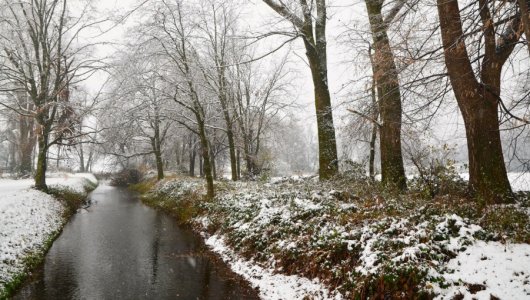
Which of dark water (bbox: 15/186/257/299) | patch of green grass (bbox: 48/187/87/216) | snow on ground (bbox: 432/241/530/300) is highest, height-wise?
patch of green grass (bbox: 48/187/87/216)

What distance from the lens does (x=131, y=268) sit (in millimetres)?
9062

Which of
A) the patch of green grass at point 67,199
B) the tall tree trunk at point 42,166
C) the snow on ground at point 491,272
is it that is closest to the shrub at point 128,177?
the patch of green grass at point 67,199

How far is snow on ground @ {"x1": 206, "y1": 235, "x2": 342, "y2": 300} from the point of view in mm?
6454

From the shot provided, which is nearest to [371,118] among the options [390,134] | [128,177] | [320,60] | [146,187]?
[390,134]

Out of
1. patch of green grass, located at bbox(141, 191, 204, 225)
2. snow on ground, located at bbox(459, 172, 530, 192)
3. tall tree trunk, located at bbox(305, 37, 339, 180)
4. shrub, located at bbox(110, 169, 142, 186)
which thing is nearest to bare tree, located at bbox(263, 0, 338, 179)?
tall tree trunk, located at bbox(305, 37, 339, 180)

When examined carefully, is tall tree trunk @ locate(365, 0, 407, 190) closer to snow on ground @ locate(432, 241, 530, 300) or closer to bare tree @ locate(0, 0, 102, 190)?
snow on ground @ locate(432, 241, 530, 300)

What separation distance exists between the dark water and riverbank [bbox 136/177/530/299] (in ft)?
2.55

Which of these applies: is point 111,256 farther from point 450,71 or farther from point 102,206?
point 102,206

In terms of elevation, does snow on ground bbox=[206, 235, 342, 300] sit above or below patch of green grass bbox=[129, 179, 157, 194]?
below

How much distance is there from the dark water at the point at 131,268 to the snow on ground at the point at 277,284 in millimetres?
247

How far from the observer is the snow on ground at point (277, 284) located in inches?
254

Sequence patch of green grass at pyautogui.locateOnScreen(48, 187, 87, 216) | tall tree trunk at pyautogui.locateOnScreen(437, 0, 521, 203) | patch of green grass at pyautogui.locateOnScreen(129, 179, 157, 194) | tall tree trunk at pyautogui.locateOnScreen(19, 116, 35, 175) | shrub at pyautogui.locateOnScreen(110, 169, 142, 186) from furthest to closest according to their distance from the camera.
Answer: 1. shrub at pyautogui.locateOnScreen(110, 169, 142, 186)
2. patch of green grass at pyautogui.locateOnScreen(129, 179, 157, 194)
3. tall tree trunk at pyautogui.locateOnScreen(19, 116, 35, 175)
4. patch of green grass at pyautogui.locateOnScreen(48, 187, 87, 216)
5. tall tree trunk at pyautogui.locateOnScreen(437, 0, 521, 203)

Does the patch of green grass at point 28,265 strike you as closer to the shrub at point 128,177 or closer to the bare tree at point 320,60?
the bare tree at point 320,60

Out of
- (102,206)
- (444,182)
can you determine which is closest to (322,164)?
(444,182)
